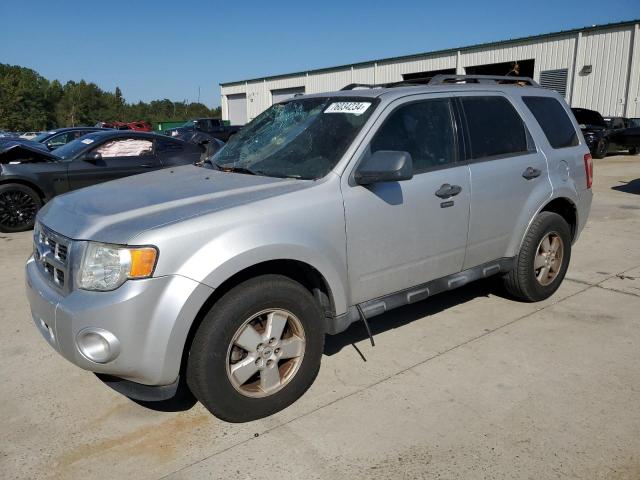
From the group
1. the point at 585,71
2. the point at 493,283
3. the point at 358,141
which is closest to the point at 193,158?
the point at 493,283

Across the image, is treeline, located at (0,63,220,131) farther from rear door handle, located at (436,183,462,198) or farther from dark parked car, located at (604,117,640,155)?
rear door handle, located at (436,183,462,198)

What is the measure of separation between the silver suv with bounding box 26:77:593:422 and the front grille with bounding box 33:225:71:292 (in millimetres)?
12

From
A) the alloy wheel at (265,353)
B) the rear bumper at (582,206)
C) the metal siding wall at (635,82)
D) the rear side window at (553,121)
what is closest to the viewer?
the alloy wheel at (265,353)

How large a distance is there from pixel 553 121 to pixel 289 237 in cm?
300

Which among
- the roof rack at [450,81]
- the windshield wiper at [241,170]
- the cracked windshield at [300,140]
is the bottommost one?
the windshield wiper at [241,170]

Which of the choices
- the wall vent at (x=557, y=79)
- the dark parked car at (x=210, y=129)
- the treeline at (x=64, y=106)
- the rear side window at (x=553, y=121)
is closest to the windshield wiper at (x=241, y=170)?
the rear side window at (x=553, y=121)

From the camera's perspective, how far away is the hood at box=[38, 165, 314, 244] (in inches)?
104

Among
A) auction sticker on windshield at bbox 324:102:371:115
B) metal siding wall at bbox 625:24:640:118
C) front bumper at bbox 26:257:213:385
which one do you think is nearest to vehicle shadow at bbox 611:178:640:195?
auction sticker on windshield at bbox 324:102:371:115

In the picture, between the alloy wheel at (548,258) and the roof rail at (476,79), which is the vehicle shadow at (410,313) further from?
the roof rail at (476,79)

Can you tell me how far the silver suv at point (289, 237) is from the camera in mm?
2543

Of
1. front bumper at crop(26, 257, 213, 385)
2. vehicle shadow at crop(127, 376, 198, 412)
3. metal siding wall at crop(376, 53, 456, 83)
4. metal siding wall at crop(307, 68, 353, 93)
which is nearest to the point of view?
front bumper at crop(26, 257, 213, 385)

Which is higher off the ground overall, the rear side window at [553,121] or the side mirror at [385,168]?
the rear side window at [553,121]

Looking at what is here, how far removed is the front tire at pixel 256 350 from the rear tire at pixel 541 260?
2125 millimetres

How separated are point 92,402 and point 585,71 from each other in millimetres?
26126
